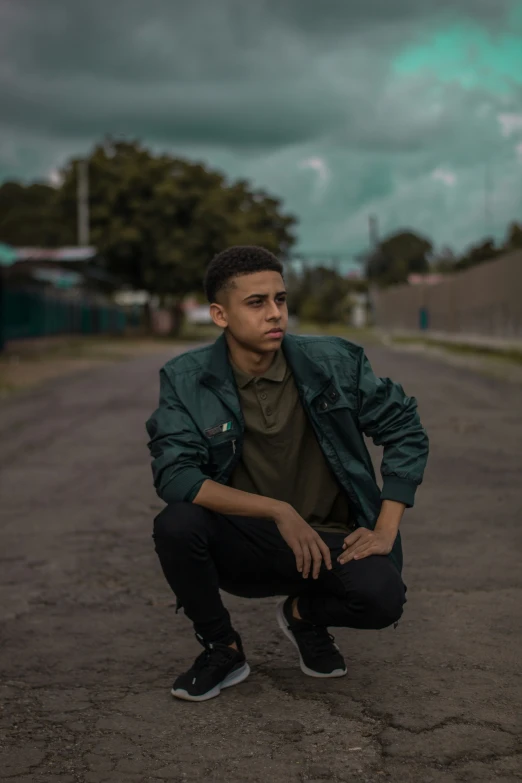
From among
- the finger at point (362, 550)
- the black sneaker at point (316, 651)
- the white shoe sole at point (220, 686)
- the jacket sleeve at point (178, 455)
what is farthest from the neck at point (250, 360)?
the white shoe sole at point (220, 686)

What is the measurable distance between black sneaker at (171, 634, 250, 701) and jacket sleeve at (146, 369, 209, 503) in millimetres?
536

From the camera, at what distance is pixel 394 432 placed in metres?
3.60

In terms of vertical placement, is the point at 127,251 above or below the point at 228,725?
above

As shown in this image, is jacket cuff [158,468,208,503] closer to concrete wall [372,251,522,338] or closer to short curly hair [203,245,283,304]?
short curly hair [203,245,283,304]

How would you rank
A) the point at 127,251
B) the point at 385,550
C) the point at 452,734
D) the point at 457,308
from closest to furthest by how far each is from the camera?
the point at 452,734 → the point at 385,550 → the point at 457,308 → the point at 127,251

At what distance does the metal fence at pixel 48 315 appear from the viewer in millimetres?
36250

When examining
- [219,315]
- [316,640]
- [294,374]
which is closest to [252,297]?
[219,315]

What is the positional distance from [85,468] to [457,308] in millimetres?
32133

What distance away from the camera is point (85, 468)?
8875 mm

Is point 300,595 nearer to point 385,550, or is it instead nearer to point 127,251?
point 385,550

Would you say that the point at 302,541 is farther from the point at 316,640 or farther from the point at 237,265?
the point at 237,265

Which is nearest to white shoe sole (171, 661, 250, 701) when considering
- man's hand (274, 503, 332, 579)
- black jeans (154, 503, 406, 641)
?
black jeans (154, 503, 406, 641)

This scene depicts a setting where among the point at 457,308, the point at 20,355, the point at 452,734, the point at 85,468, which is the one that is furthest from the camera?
the point at 457,308

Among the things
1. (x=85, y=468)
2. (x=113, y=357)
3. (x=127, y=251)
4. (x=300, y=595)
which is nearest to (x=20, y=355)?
(x=113, y=357)
